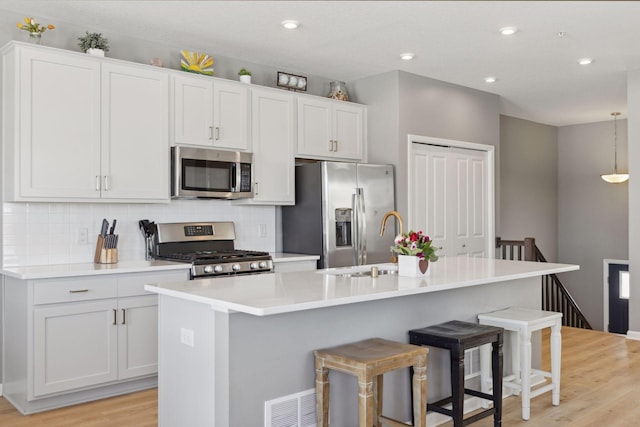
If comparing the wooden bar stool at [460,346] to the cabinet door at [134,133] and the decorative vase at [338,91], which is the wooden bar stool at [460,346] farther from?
the decorative vase at [338,91]

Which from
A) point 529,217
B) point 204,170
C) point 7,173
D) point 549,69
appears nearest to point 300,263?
point 204,170

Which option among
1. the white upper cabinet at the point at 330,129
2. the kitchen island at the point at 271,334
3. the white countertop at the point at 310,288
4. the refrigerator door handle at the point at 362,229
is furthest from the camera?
the white upper cabinet at the point at 330,129

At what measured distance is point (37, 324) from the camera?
358 centimetres

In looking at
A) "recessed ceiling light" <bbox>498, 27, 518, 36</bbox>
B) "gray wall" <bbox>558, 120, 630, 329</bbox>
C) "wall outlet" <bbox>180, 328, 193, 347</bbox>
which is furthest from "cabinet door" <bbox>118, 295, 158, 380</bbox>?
"gray wall" <bbox>558, 120, 630, 329</bbox>

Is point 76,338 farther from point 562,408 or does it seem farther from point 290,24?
point 562,408

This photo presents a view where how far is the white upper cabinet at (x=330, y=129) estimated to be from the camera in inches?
212

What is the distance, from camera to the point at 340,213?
5.16m

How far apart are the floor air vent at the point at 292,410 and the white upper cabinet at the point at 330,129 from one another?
9.52 ft

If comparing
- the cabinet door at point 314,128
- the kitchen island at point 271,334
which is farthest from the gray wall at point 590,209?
the kitchen island at point 271,334

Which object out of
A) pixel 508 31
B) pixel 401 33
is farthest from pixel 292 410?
pixel 508 31

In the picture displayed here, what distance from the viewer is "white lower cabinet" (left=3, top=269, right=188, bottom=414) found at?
3596mm

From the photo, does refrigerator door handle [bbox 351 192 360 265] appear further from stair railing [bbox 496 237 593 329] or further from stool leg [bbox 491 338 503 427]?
stair railing [bbox 496 237 593 329]

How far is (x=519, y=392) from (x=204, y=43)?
355cm

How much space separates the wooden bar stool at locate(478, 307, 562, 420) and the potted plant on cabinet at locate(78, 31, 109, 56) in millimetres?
3195
